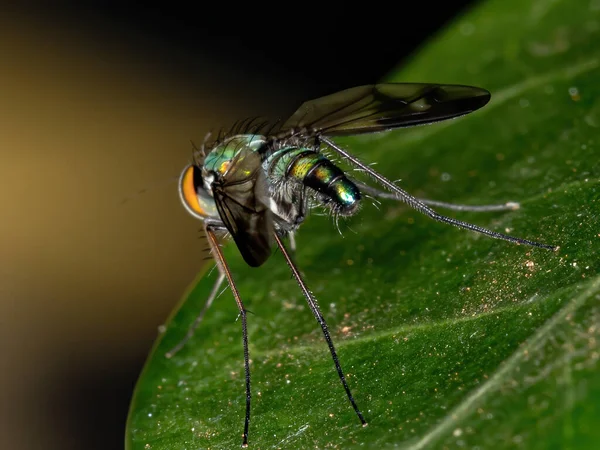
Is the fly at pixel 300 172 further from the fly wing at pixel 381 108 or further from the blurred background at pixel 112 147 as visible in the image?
the blurred background at pixel 112 147

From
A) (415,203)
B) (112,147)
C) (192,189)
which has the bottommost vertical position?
(415,203)

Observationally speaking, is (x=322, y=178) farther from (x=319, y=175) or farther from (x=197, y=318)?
(x=197, y=318)

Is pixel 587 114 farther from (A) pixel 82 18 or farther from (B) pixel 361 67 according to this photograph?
(A) pixel 82 18

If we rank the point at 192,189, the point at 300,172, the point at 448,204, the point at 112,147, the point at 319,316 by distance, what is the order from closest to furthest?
1. the point at 319,316
2. the point at 448,204
3. the point at 300,172
4. the point at 192,189
5. the point at 112,147

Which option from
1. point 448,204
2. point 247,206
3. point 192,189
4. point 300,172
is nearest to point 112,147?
point 192,189

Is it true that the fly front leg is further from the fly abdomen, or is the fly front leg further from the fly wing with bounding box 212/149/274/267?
the fly abdomen

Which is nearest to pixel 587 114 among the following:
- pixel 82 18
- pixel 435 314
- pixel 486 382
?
pixel 435 314

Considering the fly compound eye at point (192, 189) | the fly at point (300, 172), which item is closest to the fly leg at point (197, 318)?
the fly at point (300, 172)
